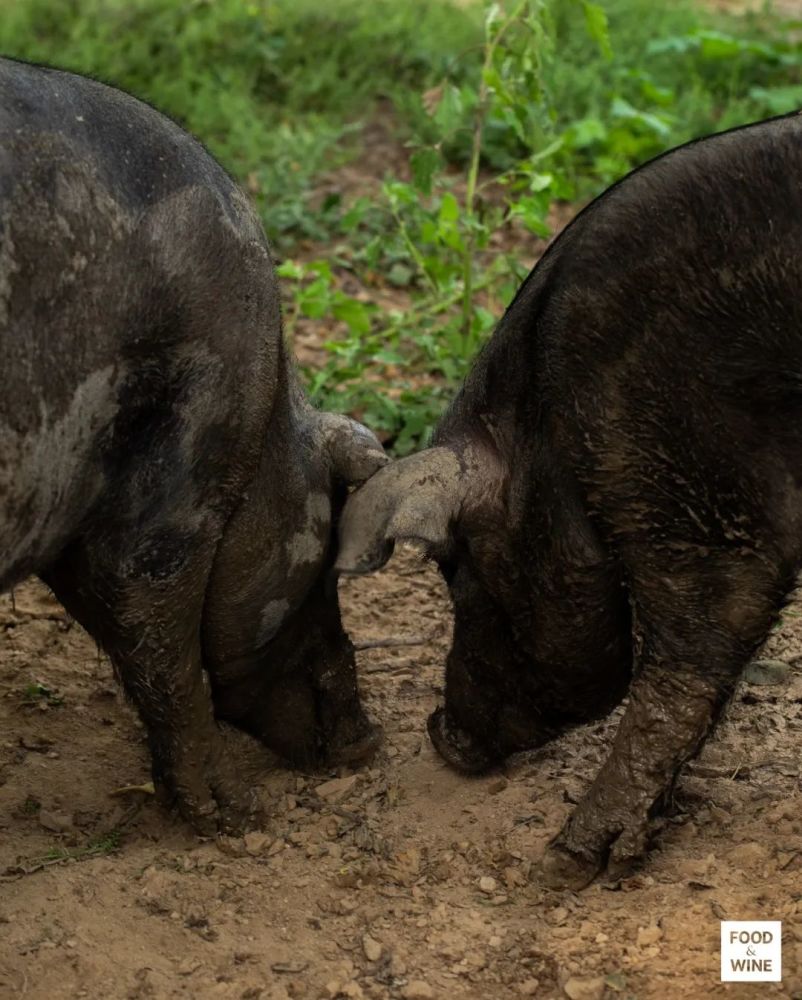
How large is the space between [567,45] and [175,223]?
6161 mm

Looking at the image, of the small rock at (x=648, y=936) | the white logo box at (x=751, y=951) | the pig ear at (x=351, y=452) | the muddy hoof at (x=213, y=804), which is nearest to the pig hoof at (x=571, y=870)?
the small rock at (x=648, y=936)

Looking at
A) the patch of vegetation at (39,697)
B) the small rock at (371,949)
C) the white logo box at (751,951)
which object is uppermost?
the white logo box at (751,951)

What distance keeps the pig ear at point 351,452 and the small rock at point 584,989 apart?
1.51m

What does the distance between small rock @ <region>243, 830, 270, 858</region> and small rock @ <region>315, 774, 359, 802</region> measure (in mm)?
279

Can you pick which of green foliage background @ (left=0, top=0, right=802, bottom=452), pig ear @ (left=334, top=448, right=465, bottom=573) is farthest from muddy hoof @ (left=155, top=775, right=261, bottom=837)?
green foliage background @ (left=0, top=0, right=802, bottom=452)

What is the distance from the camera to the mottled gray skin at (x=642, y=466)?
4.18 m

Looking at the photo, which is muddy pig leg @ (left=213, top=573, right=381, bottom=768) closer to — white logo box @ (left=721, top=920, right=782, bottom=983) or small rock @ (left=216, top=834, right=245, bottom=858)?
small rock @ (left=216, top=834, right=245, bottom=858)

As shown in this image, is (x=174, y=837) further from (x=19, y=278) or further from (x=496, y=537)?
(x=19, y=278)

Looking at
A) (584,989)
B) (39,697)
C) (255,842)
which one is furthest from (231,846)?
(584,989)

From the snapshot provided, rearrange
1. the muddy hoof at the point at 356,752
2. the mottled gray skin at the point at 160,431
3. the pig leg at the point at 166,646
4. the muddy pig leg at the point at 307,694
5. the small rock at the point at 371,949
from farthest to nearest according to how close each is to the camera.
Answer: the muddy hoof at the point at 356,752 → the muddy pig leg at the point at 307,694 → the pig leg at the point at 166,646 → the small rock at the point at 371,949 → the mottled gray skin at the point at 160,431

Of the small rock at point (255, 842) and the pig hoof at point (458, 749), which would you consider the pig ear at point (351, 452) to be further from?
the small rock at point (255, 842)

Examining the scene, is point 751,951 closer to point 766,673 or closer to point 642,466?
point 642,466

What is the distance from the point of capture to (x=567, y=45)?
9.77m

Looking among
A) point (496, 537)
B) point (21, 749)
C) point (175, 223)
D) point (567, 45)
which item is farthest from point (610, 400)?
point (567, 45)
